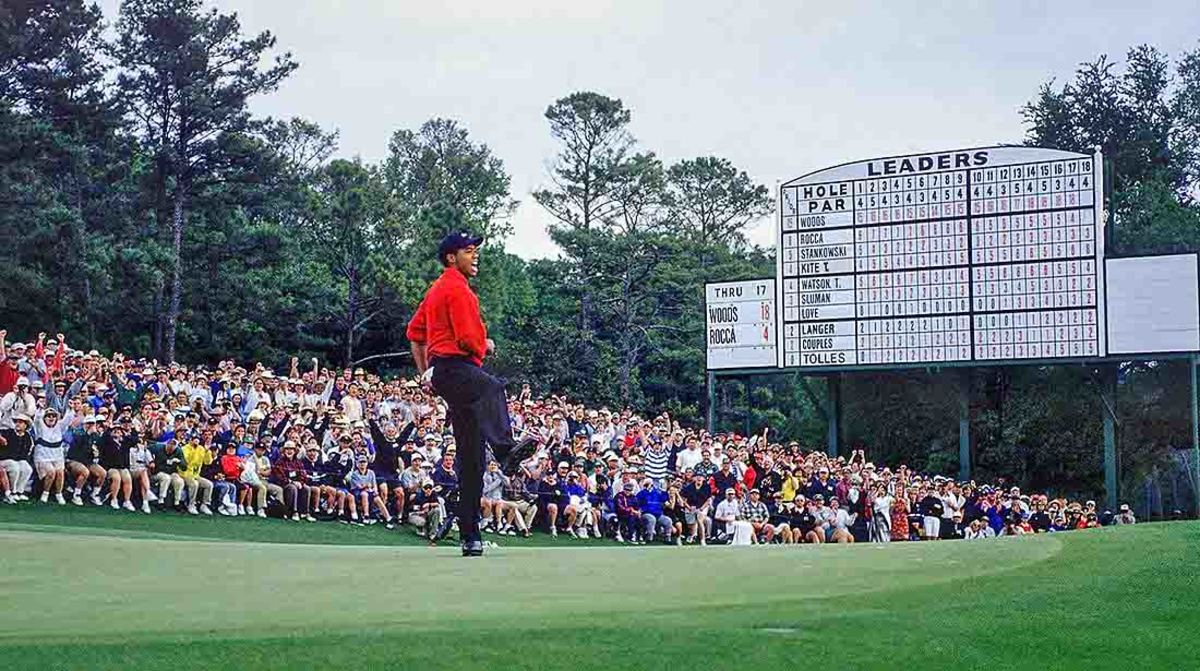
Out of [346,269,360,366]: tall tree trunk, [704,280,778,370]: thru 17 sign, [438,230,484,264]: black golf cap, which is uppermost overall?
[346,269,360,366]: tall tree trunk

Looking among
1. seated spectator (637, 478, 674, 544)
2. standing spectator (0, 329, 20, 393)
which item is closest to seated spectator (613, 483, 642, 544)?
seated spectator (637, 478, 674, 544)

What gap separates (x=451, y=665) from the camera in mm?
5348

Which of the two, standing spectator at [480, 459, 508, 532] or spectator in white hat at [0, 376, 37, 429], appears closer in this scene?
spectator in white hat at [0, 376, 37, 429]

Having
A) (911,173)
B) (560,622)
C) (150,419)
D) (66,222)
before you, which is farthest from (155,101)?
(560,622)

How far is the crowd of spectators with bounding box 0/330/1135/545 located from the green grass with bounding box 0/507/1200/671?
37.0 ft

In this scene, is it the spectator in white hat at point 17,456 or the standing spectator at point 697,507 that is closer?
the spectator in white hat at point 17,456

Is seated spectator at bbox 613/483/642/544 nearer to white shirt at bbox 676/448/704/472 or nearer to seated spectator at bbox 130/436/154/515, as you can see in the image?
white shirt at bbox 676/448/704/472

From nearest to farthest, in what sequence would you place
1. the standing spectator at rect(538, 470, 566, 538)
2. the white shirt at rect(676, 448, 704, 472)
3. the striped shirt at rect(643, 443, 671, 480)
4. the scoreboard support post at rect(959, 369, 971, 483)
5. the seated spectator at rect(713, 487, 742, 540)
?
the standing spectator at rect(538, 470, 566, 538) → the seated spectator at rect(713, 487, 742, 540) → the striped shirt at rect(643, 443, 671, 480) → the white shirt at rect(676, 448, 704, 472) → the scoreboard support post at rect(959, 369, 971, 483)

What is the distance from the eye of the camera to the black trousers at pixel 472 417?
10305 mm

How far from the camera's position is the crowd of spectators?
2366cm

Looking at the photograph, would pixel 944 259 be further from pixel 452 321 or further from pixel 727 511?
pixel 452 321

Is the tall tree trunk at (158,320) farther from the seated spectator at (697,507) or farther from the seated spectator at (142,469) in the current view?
the seated spectator at (142,469)

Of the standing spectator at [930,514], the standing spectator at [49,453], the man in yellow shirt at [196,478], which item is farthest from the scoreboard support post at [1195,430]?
the standing spectator at [49,453]

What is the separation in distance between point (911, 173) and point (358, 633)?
32121mm
